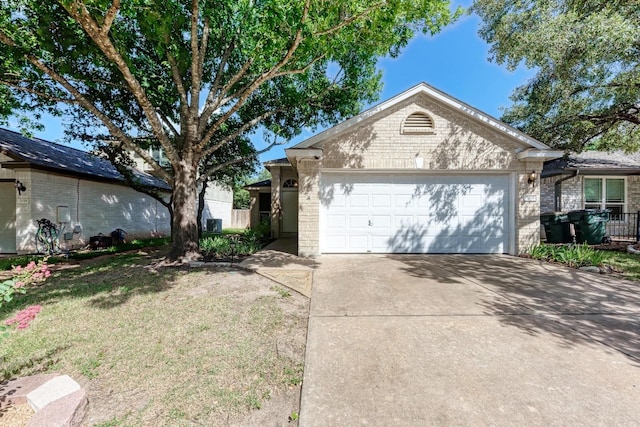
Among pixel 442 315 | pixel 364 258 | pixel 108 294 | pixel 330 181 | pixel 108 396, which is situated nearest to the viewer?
pixel 108 396

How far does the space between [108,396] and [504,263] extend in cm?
823

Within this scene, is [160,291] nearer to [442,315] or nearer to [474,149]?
[442,315]

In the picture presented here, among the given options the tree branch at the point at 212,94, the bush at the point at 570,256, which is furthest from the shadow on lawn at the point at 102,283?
the bush at the point at 570,256

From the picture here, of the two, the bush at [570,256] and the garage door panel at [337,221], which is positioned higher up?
the garage door panel at [337,221]

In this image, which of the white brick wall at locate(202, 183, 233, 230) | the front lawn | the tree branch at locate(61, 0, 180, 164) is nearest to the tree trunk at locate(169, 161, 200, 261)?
the tree branch at locate(61, 0, 180, 164)

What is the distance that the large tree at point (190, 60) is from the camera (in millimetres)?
Result: 5570

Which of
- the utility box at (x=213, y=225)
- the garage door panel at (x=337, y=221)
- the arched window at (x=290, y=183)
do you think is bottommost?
the utility box at (x=213, y=225)

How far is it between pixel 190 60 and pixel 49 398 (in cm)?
863

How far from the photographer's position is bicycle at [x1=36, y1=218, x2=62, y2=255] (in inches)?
370

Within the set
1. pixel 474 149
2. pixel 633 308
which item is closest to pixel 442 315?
pixel 633 308

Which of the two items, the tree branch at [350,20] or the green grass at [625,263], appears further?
the green grass at [625,263]

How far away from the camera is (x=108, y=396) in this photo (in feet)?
8.22

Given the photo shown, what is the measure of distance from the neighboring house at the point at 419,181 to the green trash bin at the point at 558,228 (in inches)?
121

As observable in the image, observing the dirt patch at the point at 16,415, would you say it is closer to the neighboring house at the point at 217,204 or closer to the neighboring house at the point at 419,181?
the neighboring house at the point at 419,181
